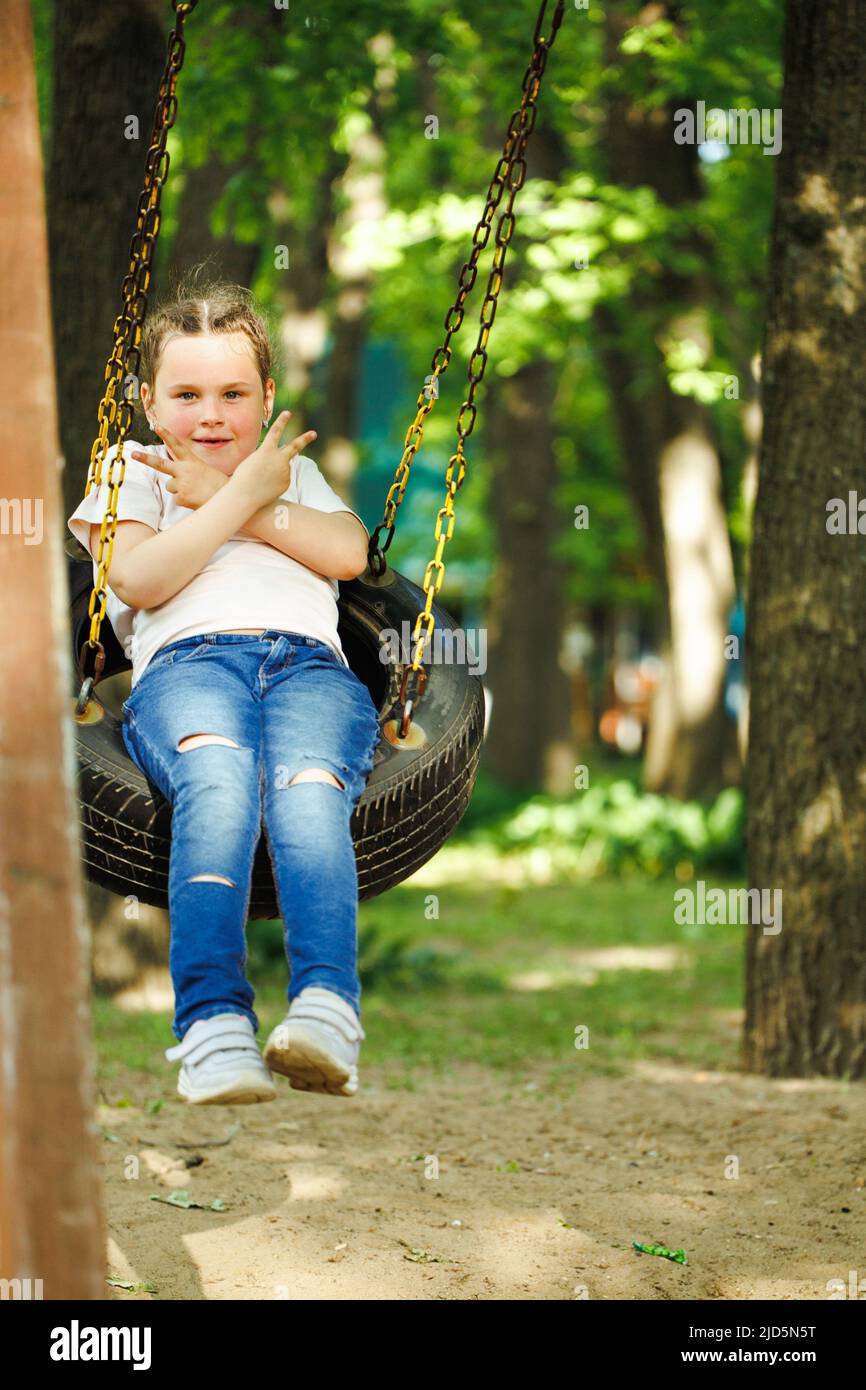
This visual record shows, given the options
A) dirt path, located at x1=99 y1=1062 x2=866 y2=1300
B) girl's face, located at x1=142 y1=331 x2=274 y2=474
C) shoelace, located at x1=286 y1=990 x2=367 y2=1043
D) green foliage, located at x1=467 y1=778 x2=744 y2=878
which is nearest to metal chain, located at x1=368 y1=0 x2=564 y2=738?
girl's face, located at x1=142 y1=331 x2=274 y2=474

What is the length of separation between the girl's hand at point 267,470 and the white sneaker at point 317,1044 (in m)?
1.05

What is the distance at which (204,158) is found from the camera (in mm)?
7391

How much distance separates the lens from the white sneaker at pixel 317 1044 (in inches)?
107

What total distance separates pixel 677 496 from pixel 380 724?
962 cm

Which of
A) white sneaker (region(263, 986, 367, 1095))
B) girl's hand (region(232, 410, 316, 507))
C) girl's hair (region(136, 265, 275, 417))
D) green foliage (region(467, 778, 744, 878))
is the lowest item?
white sneaker (region(263, 986, 367, 1095))

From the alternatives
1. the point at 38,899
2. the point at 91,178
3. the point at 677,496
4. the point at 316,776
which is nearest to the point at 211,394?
the point at 316,776

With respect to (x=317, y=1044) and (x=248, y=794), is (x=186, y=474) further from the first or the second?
(x=317, y=1044)

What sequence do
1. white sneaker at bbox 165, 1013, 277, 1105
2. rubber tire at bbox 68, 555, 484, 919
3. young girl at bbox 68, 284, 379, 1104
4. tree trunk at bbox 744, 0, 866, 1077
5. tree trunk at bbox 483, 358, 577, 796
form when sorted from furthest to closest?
tree trunk at bbox 483, 358, 577, 796 < tree trunk at bbox 744, 0, 866, 1077 < rubber tire at bbox 68, 555, 484, 919 < young girl at bbox 68, 284, 379, 1104 < white sneaker at bbox 165, 1013, 277, 1105

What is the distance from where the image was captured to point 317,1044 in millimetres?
2730

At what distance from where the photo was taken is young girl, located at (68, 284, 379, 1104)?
2818mm

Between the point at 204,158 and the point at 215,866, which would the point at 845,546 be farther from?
the point at 204,158

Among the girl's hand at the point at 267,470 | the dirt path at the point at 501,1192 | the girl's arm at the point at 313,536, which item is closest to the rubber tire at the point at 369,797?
the girl's arm at the point at 313,536

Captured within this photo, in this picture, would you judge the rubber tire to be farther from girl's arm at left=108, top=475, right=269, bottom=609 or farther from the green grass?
the green grass
